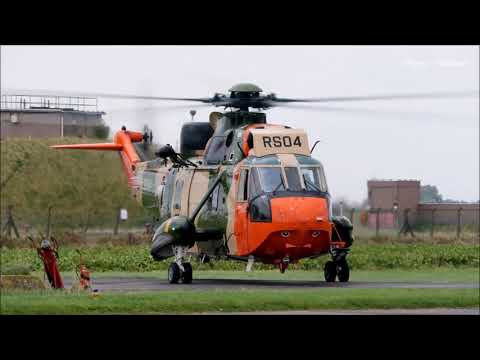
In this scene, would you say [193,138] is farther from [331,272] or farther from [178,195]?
[331,272]

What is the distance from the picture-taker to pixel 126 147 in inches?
1302

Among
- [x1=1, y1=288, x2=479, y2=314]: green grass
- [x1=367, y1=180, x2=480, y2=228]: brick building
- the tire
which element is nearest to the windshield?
[x1=1, y1=288, x2=479, y2=314]: green grass

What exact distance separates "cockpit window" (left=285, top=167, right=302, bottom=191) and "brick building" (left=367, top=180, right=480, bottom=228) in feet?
47.1

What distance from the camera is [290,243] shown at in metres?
23.4

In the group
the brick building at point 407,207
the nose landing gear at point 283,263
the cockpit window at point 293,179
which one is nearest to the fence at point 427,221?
the brick building at point 407,207

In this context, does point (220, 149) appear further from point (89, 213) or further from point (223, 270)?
point (89, 213)

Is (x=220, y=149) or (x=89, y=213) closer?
(x=220, y=149)

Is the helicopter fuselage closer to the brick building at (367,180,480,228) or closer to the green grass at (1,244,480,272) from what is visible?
the green grass at (1,244,480,272)

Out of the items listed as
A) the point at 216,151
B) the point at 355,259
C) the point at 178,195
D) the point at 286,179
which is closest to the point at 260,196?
the point at 286,179

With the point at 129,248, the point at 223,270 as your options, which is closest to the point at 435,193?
the point at 223,270

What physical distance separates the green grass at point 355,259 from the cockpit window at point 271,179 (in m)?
8.60

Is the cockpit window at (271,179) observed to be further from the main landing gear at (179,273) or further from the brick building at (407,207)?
the brick building at (407,207)

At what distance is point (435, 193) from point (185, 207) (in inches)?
506

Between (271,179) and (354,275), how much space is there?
684cm
